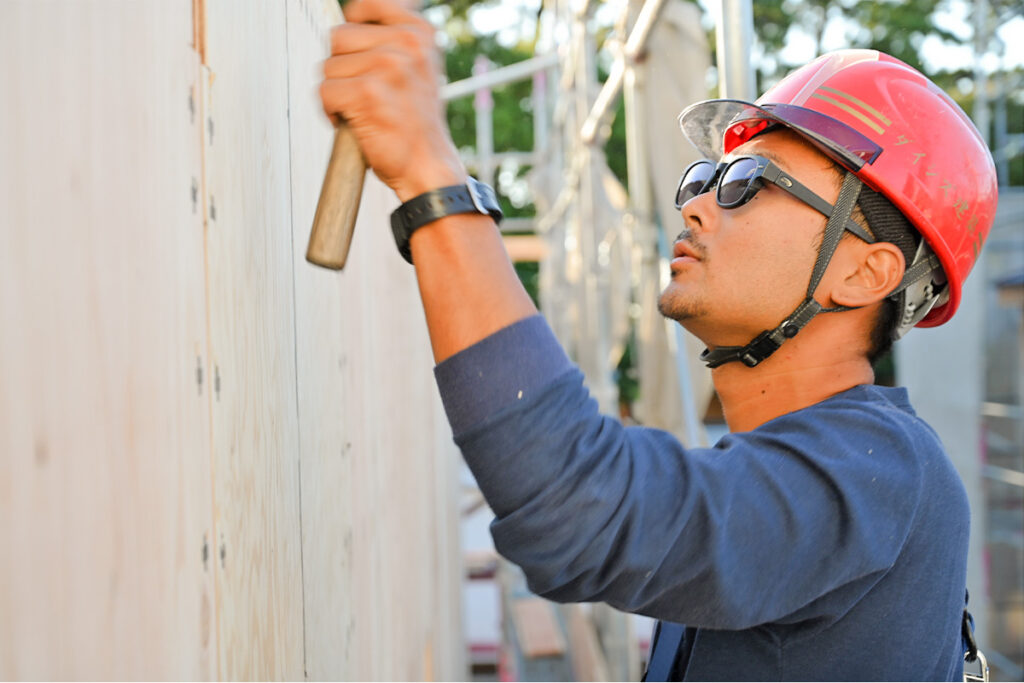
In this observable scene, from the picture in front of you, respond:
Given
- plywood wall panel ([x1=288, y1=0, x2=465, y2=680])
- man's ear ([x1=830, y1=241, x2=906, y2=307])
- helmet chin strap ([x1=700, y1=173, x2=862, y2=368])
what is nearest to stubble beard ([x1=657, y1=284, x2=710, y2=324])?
helmet chin strap ([x1=700, y1=173, x2=862, y2=368])

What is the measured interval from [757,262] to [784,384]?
23cm

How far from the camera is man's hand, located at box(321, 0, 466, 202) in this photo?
1.04 meters

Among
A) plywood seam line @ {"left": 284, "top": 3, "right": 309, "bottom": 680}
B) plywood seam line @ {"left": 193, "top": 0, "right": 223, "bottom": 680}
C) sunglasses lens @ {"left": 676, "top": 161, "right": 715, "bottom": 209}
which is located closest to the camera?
plywood seam line @ {"left": 193, "top": 0, "right": 223, "bottom": 680}

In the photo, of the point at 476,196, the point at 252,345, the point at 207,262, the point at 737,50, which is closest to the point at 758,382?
the point at 476,196

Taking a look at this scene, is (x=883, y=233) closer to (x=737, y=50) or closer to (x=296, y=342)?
(x=737, y=50)

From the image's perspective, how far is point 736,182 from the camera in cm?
168

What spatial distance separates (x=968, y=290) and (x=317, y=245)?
6.37 metres

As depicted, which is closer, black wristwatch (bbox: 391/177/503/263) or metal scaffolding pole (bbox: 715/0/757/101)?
black wristwatch (bbox: 391/177/503/263)

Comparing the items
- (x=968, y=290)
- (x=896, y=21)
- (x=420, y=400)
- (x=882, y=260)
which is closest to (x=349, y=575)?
(x=882, y=260)

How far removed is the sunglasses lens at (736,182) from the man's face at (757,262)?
0.06 feet

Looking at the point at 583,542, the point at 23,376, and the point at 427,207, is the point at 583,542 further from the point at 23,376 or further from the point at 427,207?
the point at 23,376

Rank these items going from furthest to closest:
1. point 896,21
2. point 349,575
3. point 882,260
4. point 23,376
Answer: point 896,21, point 349,575, point 882,260, point 23,376

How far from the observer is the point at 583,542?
3.41 feet

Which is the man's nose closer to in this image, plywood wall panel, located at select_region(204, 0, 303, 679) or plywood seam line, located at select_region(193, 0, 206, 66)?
plywood wall panel, located at select_region(204, 0, 303, 679)
